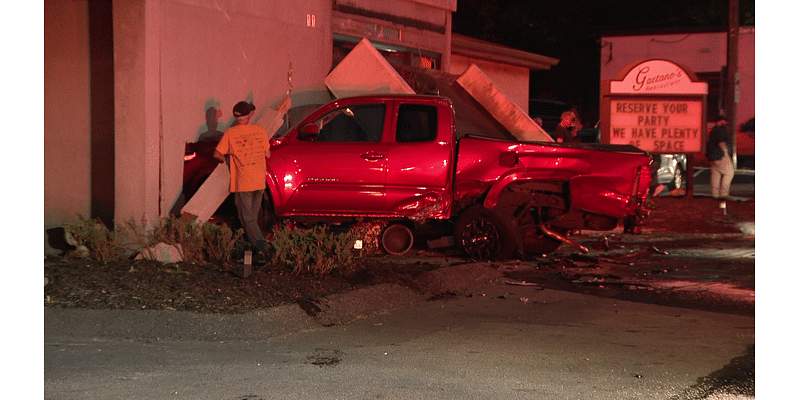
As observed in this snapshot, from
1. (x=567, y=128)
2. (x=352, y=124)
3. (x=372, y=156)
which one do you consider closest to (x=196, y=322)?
(x=372, y=156)

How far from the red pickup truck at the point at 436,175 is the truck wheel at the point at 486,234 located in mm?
13

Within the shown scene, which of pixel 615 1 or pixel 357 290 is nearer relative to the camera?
pixel 357 290

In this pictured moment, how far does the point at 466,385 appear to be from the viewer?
19.7 feet

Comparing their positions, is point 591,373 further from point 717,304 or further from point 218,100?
point 218,100

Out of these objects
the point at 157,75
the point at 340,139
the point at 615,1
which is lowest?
the point at 340,139

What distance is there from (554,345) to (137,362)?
10.1 ft

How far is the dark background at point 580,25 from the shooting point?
1769 inches

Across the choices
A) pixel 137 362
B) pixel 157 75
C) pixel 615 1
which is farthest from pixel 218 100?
pixel 615 1

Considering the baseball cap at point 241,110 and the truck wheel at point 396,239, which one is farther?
the truck wheel at point 396,239

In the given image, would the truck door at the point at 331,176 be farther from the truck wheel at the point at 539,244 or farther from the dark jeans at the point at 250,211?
the truck wheel at the point at 539,244

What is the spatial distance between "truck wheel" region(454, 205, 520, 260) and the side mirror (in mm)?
2134

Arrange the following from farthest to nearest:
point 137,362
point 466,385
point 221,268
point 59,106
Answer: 1. point 59,106
2. point 221,268
3. point 137,362
4. point 466,385

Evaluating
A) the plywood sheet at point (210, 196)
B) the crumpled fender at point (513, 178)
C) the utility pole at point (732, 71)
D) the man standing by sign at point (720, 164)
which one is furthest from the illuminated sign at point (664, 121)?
the plywood sheet at point (210, 196)

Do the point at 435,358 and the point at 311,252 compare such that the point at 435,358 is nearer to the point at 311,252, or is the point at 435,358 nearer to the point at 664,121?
the point at 311,252
